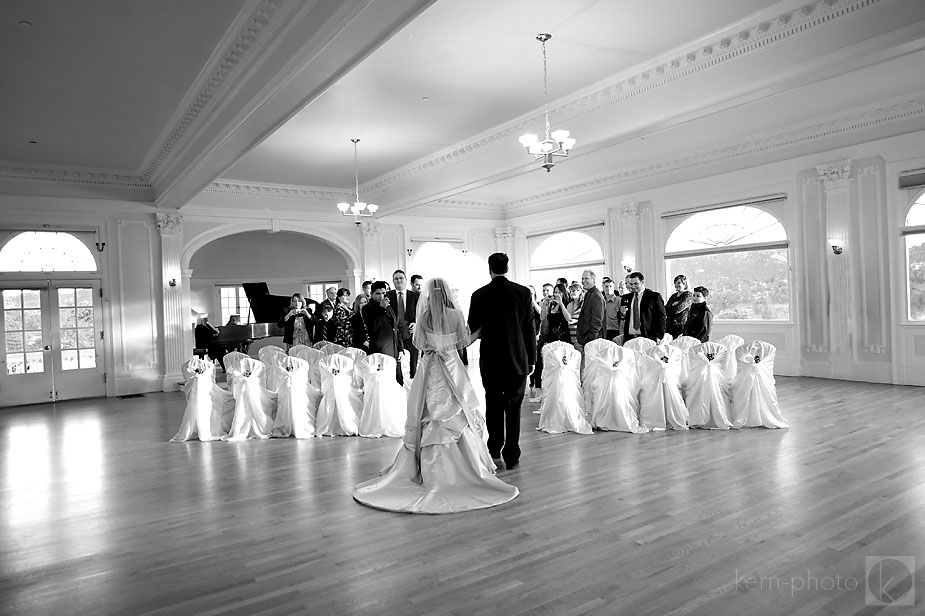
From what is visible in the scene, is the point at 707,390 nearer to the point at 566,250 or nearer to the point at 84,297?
the point at 566,250

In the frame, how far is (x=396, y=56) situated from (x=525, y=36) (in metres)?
1.31

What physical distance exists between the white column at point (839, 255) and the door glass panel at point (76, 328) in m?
12.0

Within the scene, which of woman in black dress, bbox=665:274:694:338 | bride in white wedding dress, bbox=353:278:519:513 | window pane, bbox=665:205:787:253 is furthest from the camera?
window pane, bbox=665:205:787:253

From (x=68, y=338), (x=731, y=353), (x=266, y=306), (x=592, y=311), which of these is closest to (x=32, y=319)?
(x=68, y=338)

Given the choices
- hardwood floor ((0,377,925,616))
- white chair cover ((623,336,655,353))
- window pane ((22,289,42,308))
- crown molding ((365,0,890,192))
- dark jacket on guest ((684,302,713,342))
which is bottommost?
hardwood floor ((0,377,925,616))

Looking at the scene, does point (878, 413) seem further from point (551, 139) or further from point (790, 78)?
point (551, 139)

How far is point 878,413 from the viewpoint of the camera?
6.70 metres

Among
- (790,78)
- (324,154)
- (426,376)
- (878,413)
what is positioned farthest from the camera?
(324,154)

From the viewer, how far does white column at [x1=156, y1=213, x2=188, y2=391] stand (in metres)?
11.7

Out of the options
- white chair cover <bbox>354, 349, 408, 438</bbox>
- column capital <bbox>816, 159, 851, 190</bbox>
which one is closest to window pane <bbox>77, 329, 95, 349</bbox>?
white chair cover <bbox>354, 349, 408, 438</bbox>

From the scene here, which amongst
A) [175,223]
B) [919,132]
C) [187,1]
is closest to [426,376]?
[187,1]

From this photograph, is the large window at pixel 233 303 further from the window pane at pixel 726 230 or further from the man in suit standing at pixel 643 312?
the man in suit standing at pixel 643 312

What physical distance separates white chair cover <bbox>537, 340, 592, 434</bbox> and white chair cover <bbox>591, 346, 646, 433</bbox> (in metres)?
0.18

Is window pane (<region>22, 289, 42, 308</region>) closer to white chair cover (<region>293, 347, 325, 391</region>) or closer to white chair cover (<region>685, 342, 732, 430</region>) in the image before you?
white chair cover (<region>293, 347, 325, 391</region>)
